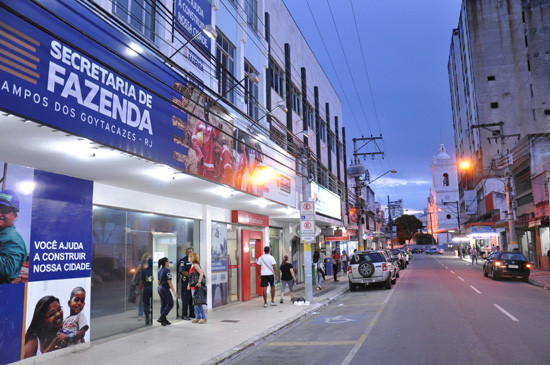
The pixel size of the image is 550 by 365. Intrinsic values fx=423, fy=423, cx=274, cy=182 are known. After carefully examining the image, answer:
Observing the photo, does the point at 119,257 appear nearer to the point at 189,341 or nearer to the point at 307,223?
the point at 189,341

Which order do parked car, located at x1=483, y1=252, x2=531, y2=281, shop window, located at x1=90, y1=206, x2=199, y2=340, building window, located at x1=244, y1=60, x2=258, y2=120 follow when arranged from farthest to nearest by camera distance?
parked car, located at x1=483, y1=252, x2=531, y2=281 → building window, located at x1=244, y1=60, x2=258, y2=120 → shop window, located at x1=90, y1=206, x2=199, y2=340

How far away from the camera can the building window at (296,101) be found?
90.4 feet

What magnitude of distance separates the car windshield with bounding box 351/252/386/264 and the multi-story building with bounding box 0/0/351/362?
4452 mm

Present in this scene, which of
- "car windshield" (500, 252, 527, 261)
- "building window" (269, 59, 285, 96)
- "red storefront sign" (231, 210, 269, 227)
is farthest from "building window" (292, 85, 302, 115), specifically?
"car windshield" (500, 252, 527, 261)

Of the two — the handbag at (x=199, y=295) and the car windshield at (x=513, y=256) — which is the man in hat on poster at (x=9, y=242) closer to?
the handbag at (x=199, y=295)

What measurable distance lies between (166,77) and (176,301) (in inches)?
257

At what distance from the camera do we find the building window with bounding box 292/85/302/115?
2756cm

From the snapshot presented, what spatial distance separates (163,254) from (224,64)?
7861mm

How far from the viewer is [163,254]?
1256cm

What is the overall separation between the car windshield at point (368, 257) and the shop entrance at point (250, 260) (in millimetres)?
4614

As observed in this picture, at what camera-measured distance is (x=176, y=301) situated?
41.0 ft

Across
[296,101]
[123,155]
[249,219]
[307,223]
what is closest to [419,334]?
[123,155]

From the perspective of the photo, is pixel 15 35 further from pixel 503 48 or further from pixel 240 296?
pixel 503 48

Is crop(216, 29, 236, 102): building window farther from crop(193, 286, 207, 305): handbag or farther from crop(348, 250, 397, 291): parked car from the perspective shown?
crop(348, 250, 397, 291): parked car
